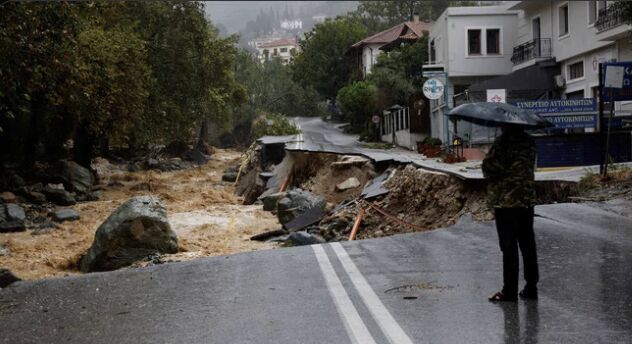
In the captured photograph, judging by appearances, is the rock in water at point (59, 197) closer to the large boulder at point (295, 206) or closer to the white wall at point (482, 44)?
the large boulder at point (295, 206)

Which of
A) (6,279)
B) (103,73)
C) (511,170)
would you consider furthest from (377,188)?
(103,73)

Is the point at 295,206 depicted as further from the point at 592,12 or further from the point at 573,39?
the point at 573,39

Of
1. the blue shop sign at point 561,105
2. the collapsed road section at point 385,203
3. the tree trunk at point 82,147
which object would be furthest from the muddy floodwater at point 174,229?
the blue shop sign at point 561,105

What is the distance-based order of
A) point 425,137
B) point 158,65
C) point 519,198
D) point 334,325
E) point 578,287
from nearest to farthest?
point 334,325 < point 519,198 < point 578,287 < point 158,65 < point 425,137

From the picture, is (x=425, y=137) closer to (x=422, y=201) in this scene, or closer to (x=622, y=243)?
(x=422, y=201)

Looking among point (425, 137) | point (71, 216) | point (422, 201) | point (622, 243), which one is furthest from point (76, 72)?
point (425, 137)

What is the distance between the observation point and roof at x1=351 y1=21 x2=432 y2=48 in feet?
224

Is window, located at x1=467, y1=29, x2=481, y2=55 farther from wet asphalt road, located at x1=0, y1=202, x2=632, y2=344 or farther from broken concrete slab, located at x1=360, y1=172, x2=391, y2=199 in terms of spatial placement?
wet asphalt road, located at x1=0, y1=202, x2=632, y2=344

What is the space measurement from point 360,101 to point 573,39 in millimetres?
29300

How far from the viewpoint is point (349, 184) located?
77.2ft

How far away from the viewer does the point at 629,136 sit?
20.4 m

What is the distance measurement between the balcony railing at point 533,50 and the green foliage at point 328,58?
133ft

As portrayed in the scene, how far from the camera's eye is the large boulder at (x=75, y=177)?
35.1 metres

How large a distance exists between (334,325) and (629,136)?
16334 mm
